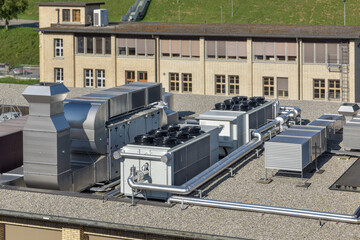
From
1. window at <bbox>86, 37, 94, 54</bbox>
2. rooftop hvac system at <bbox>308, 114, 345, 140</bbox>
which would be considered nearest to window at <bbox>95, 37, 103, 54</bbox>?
window at <bbox>86, 37, 94, 54</bbox>

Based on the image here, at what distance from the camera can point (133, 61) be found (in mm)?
63844

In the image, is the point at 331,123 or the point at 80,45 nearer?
the point at 331,123

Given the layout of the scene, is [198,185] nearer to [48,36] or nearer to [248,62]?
[248,62]

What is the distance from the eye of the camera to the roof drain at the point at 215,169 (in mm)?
27188

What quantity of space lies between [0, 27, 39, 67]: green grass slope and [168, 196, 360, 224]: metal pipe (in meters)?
74.7

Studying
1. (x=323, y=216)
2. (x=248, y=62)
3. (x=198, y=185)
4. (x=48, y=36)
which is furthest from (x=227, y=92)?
(x=323, y=216)

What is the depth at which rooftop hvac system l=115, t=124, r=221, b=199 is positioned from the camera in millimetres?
28234

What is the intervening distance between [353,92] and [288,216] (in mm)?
33788

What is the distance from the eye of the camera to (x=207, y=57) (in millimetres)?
60969

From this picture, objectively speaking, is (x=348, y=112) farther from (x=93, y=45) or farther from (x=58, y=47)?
(x=58, y=47)

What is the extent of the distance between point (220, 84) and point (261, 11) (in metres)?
44.2

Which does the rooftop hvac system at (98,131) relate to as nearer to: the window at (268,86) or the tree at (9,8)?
the window at (268,86)

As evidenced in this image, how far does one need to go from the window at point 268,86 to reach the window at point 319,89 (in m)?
3.33


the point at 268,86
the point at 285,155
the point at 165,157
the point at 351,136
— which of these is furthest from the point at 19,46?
the point at 165,157
